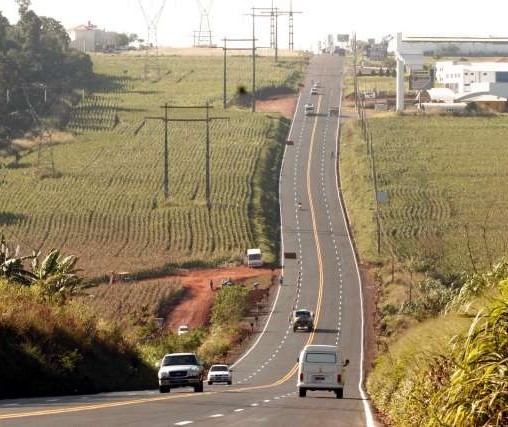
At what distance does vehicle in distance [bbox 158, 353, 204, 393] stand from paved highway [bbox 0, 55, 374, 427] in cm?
52

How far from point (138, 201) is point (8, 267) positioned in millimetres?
77765

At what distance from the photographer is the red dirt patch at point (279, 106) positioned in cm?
18662

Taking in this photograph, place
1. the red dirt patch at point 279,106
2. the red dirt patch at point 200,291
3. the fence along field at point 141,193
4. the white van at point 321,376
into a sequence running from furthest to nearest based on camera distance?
the red dirt patch at point 279,106 < the fence along field at point 141,193 < the red dirt patch at point 200,291 < the white van at point 321,376

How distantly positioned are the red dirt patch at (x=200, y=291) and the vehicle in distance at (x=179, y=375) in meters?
43.2

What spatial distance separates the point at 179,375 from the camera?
43531 millimetres

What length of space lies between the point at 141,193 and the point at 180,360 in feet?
294

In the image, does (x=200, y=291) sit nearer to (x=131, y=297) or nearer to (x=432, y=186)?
(x=131, y=297)

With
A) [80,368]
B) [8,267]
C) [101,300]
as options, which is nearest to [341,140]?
[101,300]

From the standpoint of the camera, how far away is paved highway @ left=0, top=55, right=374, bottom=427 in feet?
80.2

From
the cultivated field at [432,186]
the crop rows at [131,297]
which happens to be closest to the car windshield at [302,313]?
the crop rows at [131,297]

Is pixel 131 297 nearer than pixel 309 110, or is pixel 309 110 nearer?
pixel 131 297

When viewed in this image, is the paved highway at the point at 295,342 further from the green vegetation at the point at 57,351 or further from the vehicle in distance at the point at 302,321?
the green vegetation at the point at 57,351

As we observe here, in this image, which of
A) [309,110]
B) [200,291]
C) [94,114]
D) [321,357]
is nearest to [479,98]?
[309,110]

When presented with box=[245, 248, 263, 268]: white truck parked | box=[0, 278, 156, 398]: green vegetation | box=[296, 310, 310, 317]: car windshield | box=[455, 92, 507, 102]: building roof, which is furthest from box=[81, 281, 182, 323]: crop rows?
box=[455, 92, 507, 102]: building roof
